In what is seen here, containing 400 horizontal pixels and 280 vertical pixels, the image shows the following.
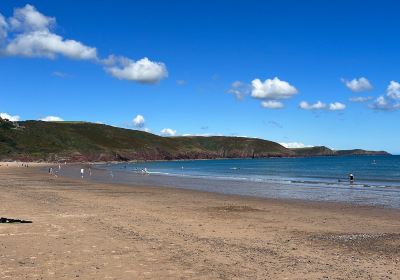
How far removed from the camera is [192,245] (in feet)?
47.4

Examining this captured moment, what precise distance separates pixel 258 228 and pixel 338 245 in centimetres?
432

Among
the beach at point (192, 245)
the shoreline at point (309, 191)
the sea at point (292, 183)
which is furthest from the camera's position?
the sea at point (292, 183)

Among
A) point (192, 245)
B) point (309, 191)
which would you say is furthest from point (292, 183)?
point (192, 245)

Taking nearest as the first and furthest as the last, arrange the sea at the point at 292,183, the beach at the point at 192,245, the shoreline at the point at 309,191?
the beach at the point at 192,245, the shoreline at the point at 309,191, the sea at the point at 292,183

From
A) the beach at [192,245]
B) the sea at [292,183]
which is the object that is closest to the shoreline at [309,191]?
the sea at [292,183]

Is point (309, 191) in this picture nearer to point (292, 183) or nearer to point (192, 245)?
point (292, 183)

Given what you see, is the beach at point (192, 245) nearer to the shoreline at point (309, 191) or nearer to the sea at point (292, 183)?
the shoreline at point (309, 191)

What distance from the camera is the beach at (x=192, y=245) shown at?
11.1 m

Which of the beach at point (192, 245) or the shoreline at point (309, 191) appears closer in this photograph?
the beach at point (192, 245)

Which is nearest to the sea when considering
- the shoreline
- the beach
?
the shoreline

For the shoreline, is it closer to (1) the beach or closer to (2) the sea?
(2) the sea

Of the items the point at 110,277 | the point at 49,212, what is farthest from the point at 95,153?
the point at 110,277

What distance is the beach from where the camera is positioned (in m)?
11.1

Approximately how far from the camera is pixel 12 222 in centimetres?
1794
